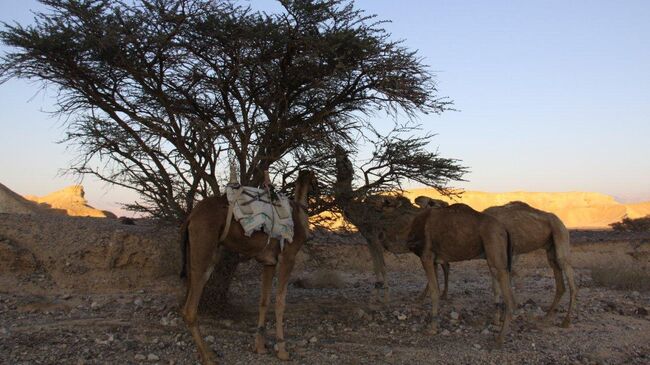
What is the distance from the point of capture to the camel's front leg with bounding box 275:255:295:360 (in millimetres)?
7715

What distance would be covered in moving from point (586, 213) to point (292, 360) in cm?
8628

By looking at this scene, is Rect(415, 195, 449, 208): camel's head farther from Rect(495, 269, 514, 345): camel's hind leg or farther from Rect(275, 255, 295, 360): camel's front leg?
Rect(275, 255, 295, 360): camel's front leg

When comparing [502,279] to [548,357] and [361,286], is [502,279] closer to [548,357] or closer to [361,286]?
[548,357]

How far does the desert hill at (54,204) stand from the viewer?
25953 millimetres

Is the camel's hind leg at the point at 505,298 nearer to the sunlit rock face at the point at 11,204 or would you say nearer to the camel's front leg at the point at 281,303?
the camel's front leg at the point at 281,303

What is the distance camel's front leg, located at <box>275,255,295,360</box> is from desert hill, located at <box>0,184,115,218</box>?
9.36 m

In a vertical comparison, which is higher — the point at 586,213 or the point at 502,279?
the point at 586,213

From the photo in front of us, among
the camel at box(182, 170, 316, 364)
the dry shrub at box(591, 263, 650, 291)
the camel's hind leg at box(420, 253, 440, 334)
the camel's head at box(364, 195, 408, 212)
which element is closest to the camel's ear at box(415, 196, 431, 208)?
the camel's head at box(364, 195, 408, 212)

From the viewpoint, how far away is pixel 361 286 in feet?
48.5

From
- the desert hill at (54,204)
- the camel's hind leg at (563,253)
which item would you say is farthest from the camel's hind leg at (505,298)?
the desert hill at (54,204)

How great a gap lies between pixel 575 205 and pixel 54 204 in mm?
81591

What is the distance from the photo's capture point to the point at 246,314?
32.9 ft

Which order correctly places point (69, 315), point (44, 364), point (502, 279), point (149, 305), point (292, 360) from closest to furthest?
point (44, 364)
point (292, 360)
point (502, 279)
point (69, 315)
point (149, 305)

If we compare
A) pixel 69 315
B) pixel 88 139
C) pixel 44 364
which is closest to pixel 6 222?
pixel 69 315
